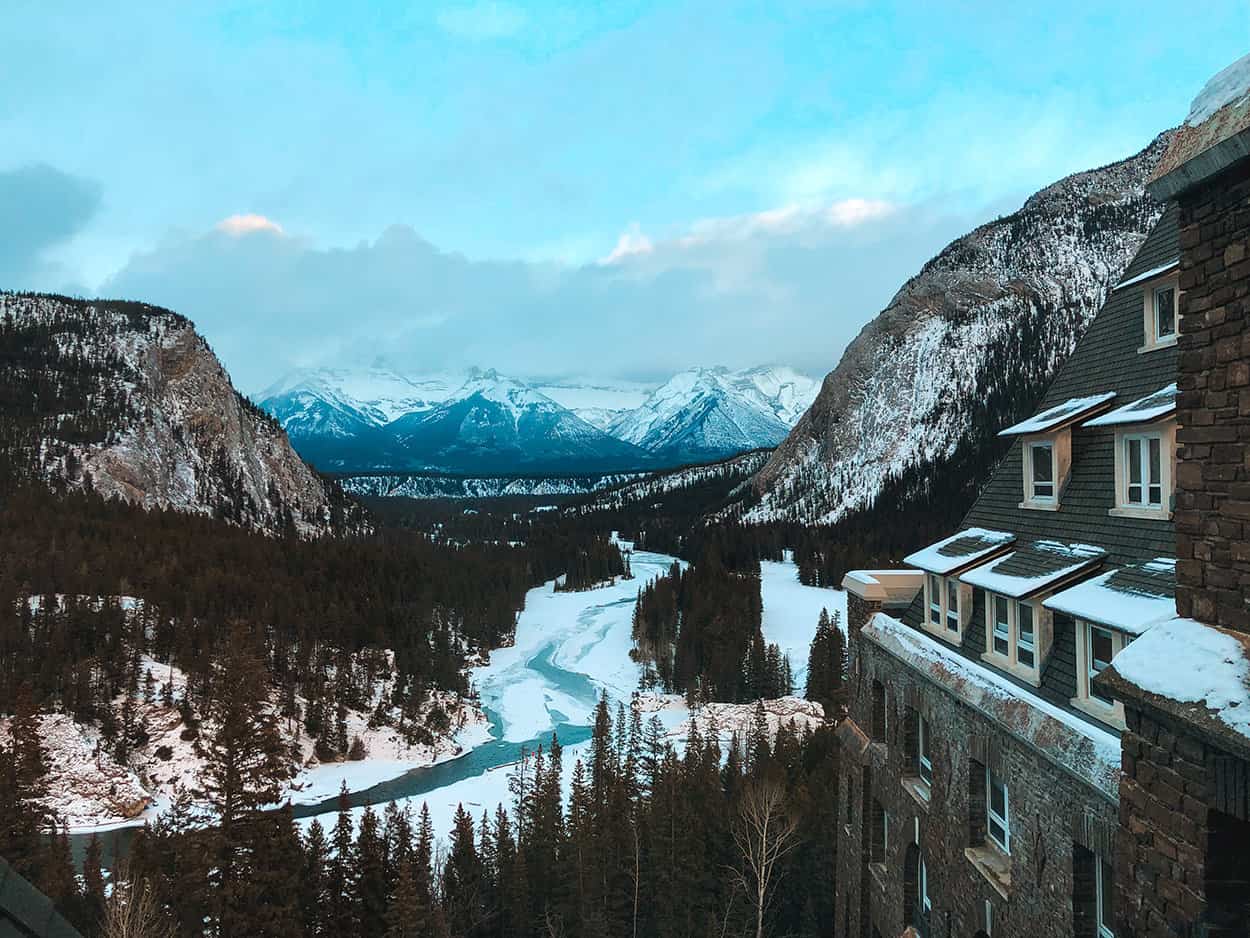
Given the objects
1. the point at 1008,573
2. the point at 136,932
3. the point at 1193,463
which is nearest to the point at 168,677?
the point at 136,932

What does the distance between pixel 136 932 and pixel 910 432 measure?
15834 centimetres

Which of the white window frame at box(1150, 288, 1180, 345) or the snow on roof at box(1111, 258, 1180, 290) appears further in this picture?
the white window frame at box(1150, 288, 1180, 345)

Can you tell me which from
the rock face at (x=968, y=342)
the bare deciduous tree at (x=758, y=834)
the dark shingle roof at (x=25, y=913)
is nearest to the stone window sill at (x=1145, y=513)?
the dark shingle roof at (x=25, y=913)

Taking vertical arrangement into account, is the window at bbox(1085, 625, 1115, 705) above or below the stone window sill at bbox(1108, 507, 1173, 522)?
below

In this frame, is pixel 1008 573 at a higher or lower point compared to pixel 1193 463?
lower

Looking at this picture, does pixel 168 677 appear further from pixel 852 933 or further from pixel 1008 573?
pixel 1008 573

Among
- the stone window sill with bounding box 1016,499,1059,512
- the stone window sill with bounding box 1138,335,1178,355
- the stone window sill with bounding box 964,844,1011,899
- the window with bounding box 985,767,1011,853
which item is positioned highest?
the stone window sill with bounding box 1138,335,1178,355

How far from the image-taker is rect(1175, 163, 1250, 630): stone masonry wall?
5.13 m

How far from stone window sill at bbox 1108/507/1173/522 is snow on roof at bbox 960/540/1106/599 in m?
0.60

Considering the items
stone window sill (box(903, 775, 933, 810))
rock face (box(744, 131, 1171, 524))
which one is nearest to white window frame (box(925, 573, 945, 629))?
stone window sill (box(903, 775, 933, 810))

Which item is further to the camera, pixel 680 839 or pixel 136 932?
pixel 680 839

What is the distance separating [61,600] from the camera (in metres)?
72.4

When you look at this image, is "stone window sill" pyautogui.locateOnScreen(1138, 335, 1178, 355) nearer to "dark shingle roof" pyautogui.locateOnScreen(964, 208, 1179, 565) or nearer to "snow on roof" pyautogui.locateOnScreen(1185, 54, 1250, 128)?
"dark shingle roof" pyautogui.locateOnScreen(964, 208, 1179, 565)

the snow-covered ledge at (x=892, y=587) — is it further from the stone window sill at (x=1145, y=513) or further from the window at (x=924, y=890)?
the stone window sill at (x=1145, y=513)
